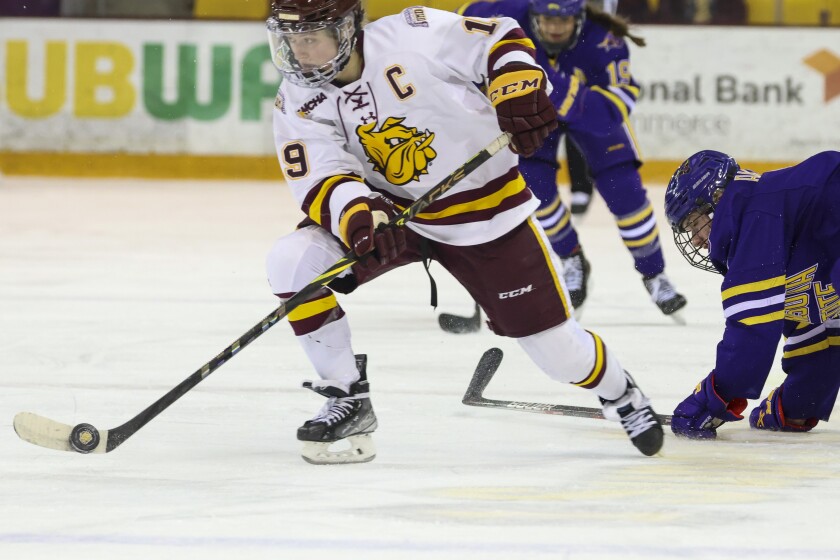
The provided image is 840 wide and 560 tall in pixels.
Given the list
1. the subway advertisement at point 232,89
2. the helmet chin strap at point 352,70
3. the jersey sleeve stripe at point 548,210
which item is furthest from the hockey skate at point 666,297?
the subway advertisement at point 232,89

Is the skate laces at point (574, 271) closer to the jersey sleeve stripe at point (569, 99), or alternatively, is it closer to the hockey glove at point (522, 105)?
the jersey sleeve stripe at point (569, 99)

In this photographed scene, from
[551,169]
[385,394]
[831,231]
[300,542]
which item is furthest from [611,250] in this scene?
[300,542]

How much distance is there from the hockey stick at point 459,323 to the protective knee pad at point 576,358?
134 centimetres

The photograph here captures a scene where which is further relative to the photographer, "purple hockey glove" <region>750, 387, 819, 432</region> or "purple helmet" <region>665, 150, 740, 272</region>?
"purple hockey glove" <region>750, 387, 819, 432</region>

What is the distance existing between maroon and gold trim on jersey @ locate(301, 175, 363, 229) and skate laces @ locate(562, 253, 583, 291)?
6.06 ft

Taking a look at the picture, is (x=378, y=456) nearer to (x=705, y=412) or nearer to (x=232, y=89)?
(x=705, y=412)

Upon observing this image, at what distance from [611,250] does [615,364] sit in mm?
3226

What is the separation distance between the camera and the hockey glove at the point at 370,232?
94.0 inches

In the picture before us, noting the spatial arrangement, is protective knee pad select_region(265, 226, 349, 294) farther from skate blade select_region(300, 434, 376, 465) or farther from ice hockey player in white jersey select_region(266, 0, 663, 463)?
skate blade select_region(300, 434, 376, 465)

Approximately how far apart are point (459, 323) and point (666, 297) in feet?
1.97

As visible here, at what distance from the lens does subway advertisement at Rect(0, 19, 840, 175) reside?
25.6 ft

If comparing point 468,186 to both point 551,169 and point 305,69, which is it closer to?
point 305,69

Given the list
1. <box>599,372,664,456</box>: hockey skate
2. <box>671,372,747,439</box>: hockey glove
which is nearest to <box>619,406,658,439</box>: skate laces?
<box>599,372,664,456</box>: hockey skate

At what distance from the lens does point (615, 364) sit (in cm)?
254
